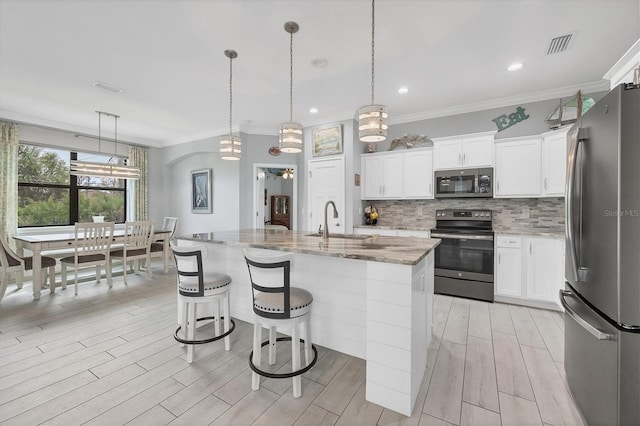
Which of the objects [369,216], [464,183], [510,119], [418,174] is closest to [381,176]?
[418,174]

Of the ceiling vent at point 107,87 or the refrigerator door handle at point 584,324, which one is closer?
the refrigerator door handle at point 584,324

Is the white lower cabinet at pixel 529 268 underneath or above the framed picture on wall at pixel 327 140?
underneath

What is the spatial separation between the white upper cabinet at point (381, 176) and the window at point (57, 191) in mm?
5683

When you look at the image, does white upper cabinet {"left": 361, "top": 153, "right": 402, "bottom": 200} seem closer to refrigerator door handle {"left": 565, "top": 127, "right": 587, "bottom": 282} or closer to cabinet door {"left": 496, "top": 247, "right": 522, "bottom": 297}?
cabinet door {"left": 496, "top": 247, "right": 522, "bottom": 297}

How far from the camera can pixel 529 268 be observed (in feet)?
11.3

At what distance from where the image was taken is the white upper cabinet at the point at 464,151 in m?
3.83

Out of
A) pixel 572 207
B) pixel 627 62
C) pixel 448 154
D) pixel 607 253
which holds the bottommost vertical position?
pixel 607 253

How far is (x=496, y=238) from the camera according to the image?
11.9ft

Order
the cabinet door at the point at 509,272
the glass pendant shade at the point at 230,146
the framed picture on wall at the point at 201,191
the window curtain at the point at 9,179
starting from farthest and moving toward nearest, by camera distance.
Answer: the framed picture on wall at the point at 201,191 → the window curtain at the point at 9,179 → the cabinet door at the point at 509,272 → the glass pendant shade at the point at 230,146

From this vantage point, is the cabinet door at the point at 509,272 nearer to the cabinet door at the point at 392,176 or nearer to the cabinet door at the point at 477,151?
the cabinet door at the point at 477,151

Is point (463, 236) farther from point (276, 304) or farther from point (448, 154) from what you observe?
point (276, 304)

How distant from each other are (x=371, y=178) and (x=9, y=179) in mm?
6146

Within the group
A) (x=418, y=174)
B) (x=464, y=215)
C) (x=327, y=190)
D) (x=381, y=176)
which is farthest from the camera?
(x=327, y=190)

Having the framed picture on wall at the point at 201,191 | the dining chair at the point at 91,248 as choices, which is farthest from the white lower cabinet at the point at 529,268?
the dining chair at the point at 91,248
